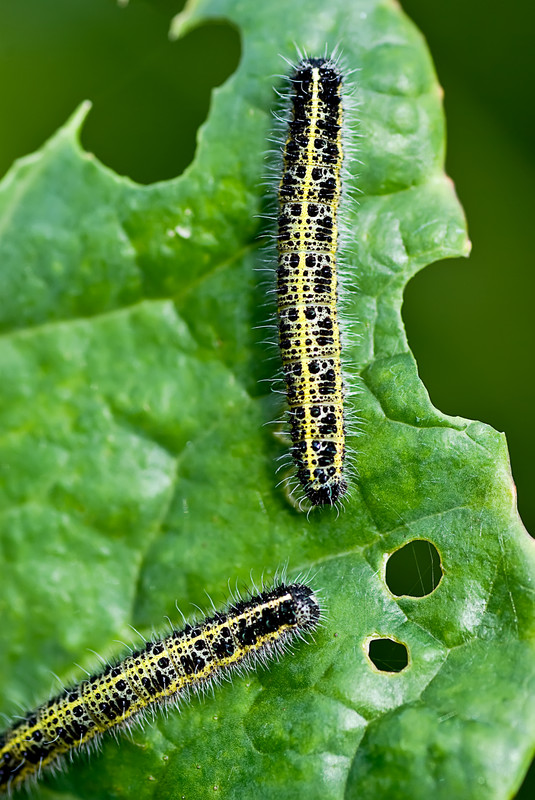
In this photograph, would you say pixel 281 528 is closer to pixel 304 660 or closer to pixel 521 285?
pixel 304 660

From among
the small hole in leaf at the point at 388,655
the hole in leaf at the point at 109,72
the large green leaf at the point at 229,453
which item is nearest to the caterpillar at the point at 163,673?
the large green leaf at the point at 229,453

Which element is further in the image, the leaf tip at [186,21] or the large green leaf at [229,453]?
the leaf tip at [186,21]

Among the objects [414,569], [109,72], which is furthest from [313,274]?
[109,72]

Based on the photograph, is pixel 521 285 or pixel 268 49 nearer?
pixel 268 49

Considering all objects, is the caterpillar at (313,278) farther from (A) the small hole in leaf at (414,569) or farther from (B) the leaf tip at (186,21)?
(B) the leaf tip at (186,21)

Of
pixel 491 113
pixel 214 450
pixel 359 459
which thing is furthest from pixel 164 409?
pixel 491 113

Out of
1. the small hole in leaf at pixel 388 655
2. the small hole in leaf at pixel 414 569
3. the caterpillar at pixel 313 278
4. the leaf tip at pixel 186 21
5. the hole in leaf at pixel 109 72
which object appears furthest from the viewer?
the hole in leaf at pixel 109 72

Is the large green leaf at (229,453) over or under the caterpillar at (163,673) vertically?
over

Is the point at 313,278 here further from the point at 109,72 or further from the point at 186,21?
the point at 109,72
